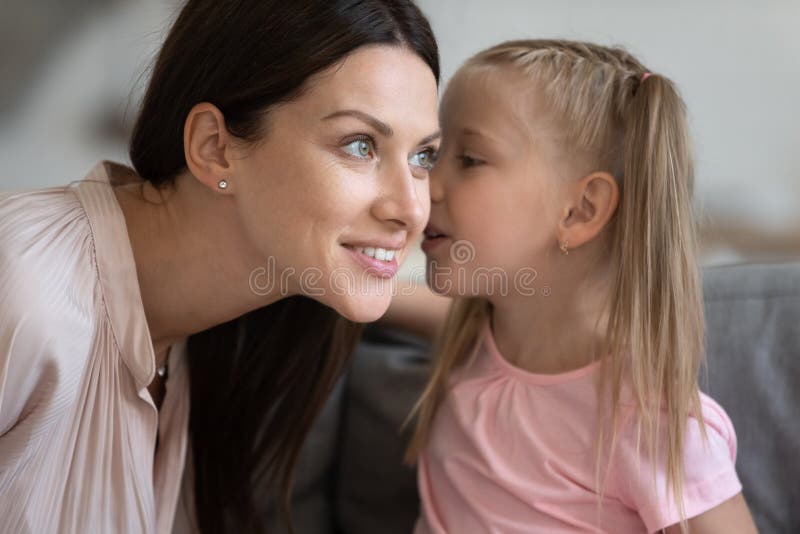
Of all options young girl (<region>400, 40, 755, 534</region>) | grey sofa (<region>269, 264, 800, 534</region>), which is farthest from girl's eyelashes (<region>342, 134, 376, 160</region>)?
grey sofa (<region>269, 264, 800, 534</region>)

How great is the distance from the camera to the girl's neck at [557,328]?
1.30m

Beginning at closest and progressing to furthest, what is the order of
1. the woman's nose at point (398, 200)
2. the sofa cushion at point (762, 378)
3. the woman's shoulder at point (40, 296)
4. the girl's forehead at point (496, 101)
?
1. the woman's shoulder at point (40, 296)
2. the woman's nose at point (398, 200)
3. the girl's forehead at point (496, 101)
4. the sofa cushion at point (762, 378)

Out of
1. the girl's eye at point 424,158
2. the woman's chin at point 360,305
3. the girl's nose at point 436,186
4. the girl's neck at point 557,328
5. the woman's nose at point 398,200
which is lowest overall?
the girl's neck at point 557,328

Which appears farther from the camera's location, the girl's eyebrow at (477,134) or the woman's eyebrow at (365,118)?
the girl's eyebrow at (477,134)

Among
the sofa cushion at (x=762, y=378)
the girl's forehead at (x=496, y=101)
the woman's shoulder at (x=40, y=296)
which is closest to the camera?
the woman's shoulder at (x=40, y=296)

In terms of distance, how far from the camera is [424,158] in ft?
4.01

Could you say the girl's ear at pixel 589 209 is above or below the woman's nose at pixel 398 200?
below

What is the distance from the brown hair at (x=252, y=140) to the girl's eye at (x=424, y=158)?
0.33 feet

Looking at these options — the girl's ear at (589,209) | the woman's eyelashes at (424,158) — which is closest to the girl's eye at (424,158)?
the woman's eyelashes at (424,158)

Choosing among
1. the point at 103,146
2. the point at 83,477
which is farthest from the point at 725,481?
the point at 103,146

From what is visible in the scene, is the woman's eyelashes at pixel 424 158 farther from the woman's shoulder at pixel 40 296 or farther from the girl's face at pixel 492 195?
the woman's shoulder at pixel 40 296

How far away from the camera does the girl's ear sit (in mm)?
1272

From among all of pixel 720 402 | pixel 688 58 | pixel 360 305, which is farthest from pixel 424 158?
pixel 688 58

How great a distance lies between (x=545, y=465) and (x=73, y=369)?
64 cm
